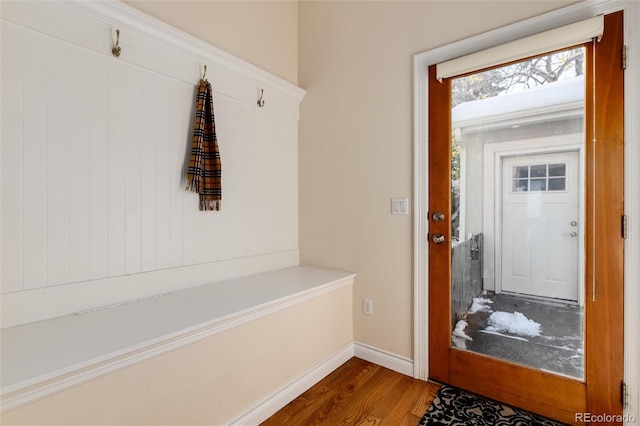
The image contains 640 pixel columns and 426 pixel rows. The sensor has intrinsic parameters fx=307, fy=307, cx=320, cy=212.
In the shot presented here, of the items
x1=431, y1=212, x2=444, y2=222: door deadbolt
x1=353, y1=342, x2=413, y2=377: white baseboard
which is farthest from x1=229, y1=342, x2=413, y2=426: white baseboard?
x1=431, y1=212, x2=444, y2=222: door deadbolt

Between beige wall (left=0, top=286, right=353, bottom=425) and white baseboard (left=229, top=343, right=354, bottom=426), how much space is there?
3cm

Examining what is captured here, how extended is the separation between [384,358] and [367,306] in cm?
38

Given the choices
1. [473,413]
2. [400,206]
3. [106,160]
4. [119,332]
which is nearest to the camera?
[119,332]

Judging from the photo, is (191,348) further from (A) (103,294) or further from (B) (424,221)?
(B) (424,221)

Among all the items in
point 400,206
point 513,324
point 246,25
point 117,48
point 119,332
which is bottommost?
point 513,324

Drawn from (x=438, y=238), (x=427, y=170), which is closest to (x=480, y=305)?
(x=438, y=238)

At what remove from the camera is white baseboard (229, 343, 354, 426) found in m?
1.62

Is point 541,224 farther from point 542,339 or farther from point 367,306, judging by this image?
point 367,306

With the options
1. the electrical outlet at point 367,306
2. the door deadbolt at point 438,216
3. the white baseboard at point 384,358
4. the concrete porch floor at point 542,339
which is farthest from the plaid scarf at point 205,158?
the concrete porch floor at point 542,339

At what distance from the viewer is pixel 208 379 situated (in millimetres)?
1445

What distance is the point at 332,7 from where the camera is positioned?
98.1 inches

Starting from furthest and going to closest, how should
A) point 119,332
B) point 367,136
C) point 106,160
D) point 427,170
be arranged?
point 367,136, point 427,170, point 106,160, point 119,332

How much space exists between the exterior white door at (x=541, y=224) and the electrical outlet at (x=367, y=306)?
2.96ft

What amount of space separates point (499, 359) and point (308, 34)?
111 inches
